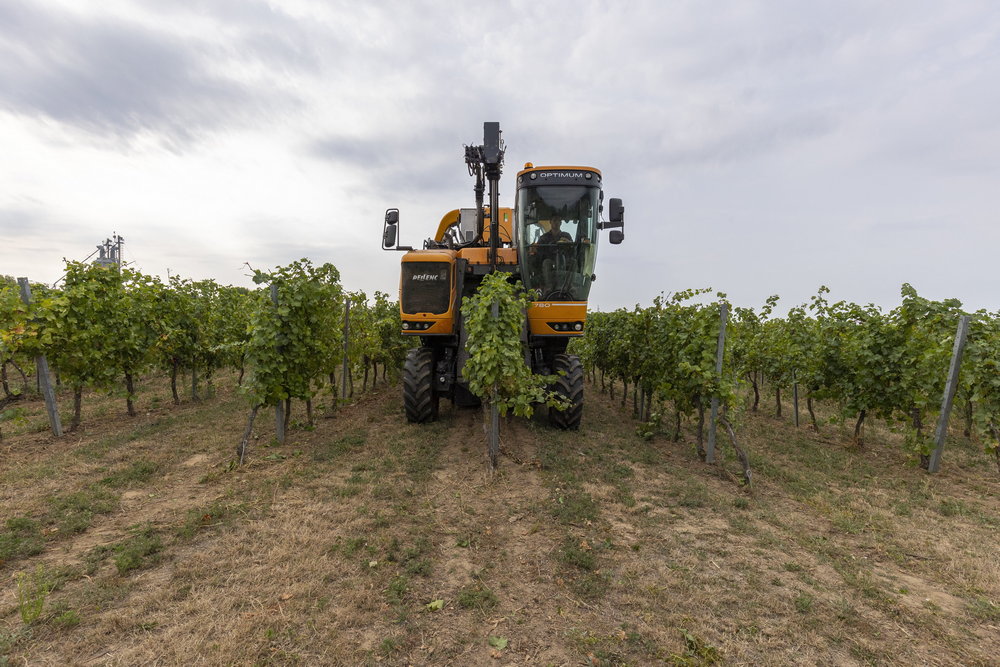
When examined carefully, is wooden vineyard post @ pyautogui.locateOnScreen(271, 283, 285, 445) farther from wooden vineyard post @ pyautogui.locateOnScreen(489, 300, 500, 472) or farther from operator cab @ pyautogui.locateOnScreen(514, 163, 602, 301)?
operator cab @ pyautogui.locateOnScreen(514, 163, 602, 301)

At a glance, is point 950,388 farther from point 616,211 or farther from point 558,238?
point 558,238

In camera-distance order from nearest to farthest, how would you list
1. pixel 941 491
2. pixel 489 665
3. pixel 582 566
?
pixel 489 665 < pixel 582 566 < pixel 941 491

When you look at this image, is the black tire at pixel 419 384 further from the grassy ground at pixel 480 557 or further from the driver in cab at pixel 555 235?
the driver in cab at pixel 555 235

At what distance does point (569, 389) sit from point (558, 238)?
92.4 inches

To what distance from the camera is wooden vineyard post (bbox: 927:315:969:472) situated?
596 cm

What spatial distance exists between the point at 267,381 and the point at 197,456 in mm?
1409

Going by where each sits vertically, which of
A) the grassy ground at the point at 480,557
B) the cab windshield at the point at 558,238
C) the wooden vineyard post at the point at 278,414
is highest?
the cab windshield at the point at 558,238

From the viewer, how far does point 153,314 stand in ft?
28.5

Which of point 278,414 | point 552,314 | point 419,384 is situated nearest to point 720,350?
point 552,314

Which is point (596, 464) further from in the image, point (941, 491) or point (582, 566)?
point (941, 491)

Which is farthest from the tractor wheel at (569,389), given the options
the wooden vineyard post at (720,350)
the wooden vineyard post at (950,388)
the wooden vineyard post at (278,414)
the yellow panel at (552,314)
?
the wooden vineyard post at (950,388)

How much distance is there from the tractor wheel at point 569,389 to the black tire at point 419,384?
2049 millimetres

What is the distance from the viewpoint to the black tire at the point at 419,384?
23.6ft

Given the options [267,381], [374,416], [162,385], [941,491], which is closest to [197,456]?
[267,381]
